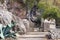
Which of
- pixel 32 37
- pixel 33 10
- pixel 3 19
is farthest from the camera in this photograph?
pixel 33 10

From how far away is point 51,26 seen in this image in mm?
15180

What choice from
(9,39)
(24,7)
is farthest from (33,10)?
(9,39)

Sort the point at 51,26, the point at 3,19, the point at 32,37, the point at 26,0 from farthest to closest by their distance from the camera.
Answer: the point at 26,0 → the point at 51,26 → the point at 3,19 → the point at 32,37

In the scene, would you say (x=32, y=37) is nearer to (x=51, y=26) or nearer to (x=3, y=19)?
(x=3, y=19)

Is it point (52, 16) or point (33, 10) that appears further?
point (33, 10)

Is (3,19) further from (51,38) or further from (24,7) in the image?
(24,7)

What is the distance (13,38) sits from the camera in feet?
33.0

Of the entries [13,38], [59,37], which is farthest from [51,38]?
[13,38]

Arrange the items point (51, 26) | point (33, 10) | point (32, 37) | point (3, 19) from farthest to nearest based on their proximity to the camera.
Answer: point (33, 10)
point (51, 26)
point (3, 19)
point (32, 37)

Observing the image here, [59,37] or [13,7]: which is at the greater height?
[13,7]

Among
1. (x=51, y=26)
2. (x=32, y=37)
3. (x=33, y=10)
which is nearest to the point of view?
(x=32, y=37)

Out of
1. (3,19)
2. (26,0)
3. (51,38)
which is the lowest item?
(51,38)

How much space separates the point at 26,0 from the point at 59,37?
31.0 ft

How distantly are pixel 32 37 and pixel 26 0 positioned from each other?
9357mm
